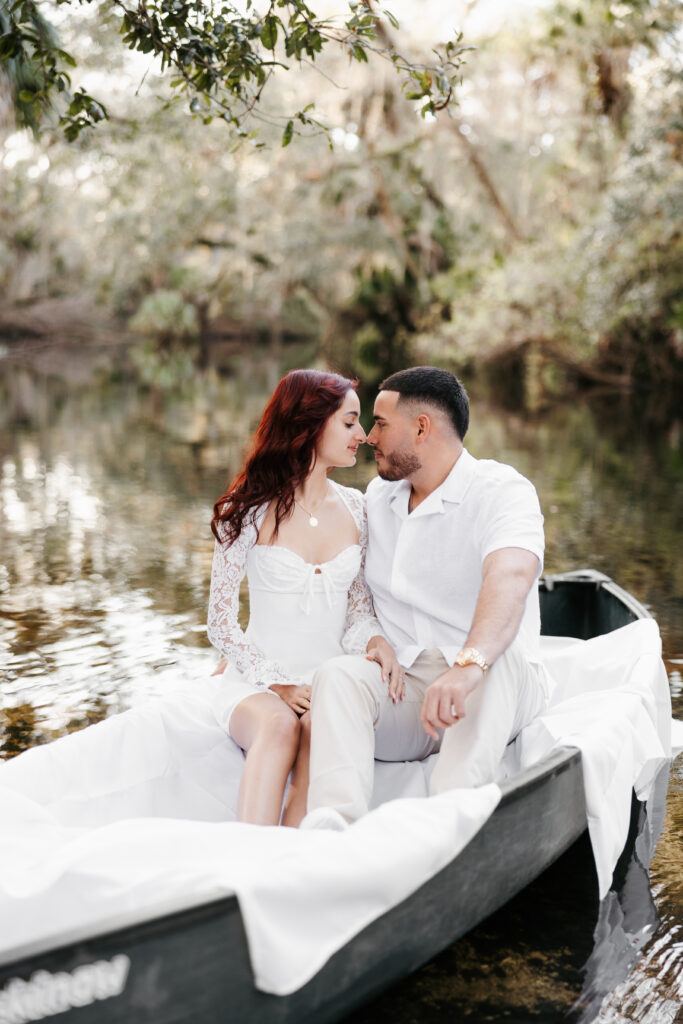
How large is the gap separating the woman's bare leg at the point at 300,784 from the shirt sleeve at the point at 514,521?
78 cm

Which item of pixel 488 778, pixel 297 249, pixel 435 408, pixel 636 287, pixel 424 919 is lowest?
pixel 424 919

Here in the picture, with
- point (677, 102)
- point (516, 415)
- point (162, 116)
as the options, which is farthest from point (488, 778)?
point (162, 116)

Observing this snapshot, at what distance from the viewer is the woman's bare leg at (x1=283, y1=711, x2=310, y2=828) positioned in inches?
123

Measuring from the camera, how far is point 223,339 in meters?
55.8

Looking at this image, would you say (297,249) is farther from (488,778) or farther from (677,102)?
(488,778)

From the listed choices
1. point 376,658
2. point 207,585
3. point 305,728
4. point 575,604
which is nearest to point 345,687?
point 305,728

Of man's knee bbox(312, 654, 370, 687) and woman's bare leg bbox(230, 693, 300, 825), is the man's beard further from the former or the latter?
woman's bare leg bbox(230, 693, 300, 825)

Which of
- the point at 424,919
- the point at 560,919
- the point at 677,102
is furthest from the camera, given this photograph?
the point at 677,102

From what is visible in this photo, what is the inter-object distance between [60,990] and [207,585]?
5.73m

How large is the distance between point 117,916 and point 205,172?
32.0m

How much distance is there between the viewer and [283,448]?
3.56m

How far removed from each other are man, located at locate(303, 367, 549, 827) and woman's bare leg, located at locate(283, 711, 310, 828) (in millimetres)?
182

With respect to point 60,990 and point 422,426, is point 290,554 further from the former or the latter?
point 60,990

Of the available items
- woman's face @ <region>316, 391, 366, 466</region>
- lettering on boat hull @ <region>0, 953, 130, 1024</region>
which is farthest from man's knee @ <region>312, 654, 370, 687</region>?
lettering on boat hull @ <region>0, 953, 130, 1024</region>
